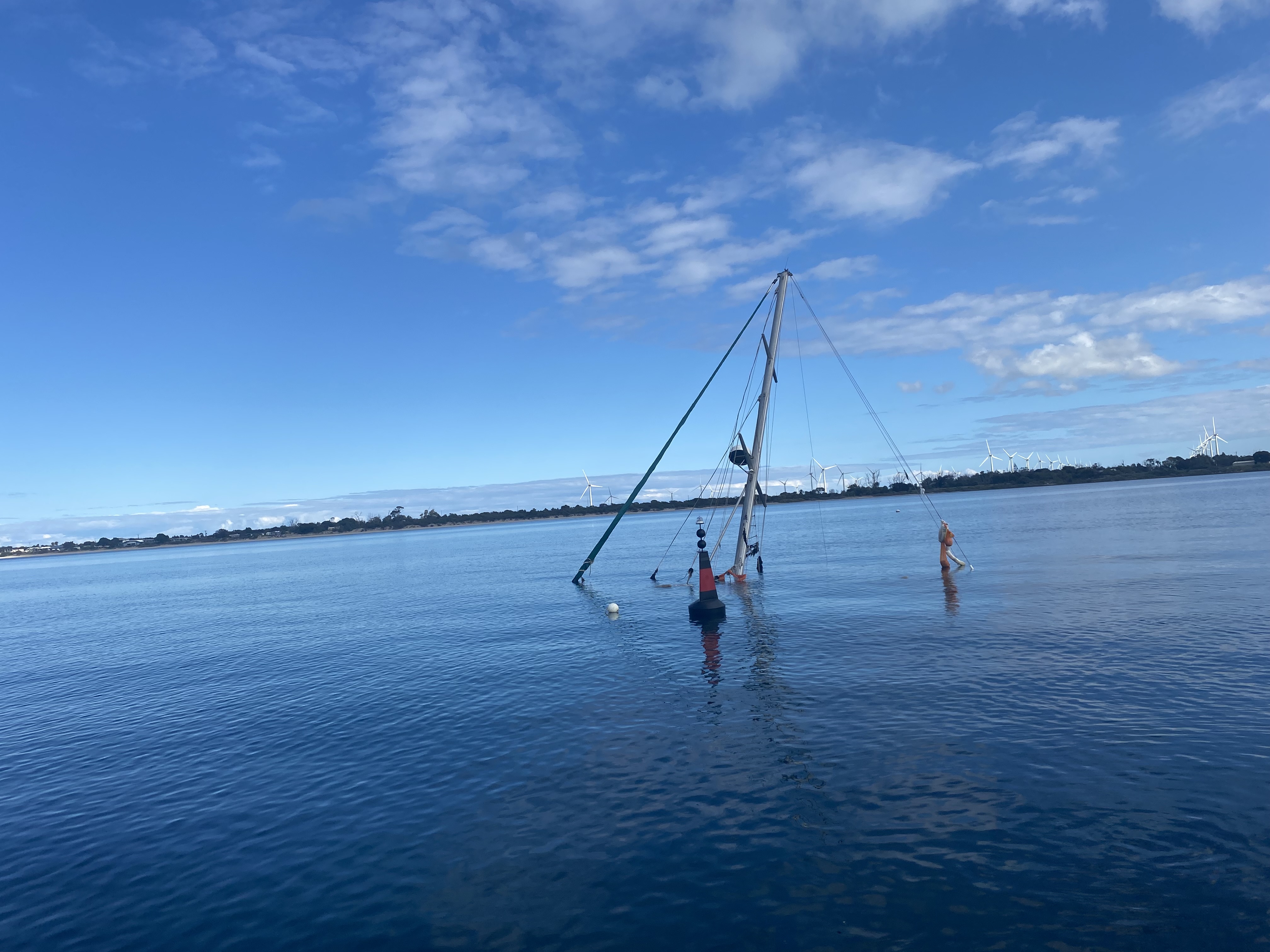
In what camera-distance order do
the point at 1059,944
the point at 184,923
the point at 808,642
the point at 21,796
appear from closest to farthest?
the point at 1059,944 < the point at 184,923 < the point at 21,796 < the point at 808,642

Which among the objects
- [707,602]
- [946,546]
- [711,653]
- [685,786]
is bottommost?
[711,653]

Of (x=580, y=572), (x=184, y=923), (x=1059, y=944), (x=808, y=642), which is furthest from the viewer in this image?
(x=580, y=572)

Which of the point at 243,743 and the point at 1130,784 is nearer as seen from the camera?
the point at 1130,784

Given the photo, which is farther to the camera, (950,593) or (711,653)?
(950,593)

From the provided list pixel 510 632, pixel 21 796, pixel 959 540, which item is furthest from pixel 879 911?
pixel 959 540

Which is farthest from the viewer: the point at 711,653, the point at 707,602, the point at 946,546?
the point at 946,546

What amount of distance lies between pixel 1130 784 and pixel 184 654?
45.8 meters

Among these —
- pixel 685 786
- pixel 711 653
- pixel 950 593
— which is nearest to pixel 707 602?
pixel 711 653

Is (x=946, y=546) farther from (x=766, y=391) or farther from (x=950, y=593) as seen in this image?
(x=766, y=391)

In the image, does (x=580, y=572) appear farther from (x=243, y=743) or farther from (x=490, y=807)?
(x=490, y=807)

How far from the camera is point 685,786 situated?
599 inches

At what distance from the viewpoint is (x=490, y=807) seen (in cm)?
1491

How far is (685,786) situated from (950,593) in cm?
3024

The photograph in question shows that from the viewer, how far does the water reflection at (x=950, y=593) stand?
35.2 m
